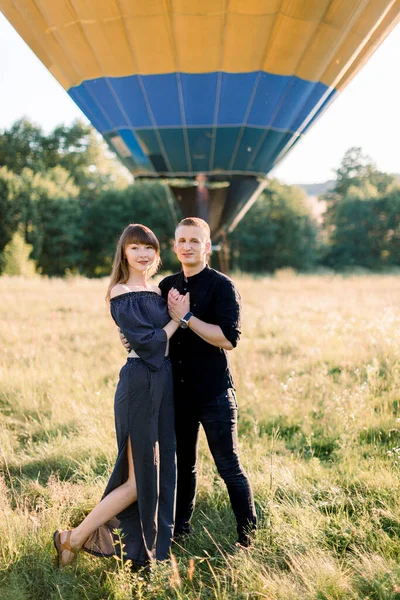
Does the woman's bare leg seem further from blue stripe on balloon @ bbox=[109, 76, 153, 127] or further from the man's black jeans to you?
blue stripe on balloon @ bbox=[109, 76, 153, 127]

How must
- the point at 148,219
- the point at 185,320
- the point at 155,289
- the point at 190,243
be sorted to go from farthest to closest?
the point at 148,219, the point at 155,289, the point at 190,243, the point at 185,320

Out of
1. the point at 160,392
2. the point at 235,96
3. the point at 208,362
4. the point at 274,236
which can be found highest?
the point at 235,96

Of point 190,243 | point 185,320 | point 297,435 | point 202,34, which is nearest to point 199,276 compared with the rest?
point 190,243

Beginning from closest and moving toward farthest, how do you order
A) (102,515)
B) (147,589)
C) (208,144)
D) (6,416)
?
(147,589) < (102,515) < (6,416) < (208,144)

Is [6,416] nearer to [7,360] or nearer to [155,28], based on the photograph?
[7,360]

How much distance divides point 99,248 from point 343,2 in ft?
105

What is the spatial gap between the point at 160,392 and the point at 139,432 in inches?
8.4

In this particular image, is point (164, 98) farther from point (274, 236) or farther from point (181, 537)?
point (274, 236)

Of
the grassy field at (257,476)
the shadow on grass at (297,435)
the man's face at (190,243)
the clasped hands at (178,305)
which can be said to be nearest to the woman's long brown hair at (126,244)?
the man's face at (190,243)

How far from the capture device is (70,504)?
3.18 m

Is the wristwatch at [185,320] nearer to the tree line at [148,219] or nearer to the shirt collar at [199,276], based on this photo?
the shirt collar at [199,276]

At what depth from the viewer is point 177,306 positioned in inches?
106

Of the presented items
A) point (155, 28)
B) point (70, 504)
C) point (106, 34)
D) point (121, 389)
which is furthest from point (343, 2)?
point (70, 504)

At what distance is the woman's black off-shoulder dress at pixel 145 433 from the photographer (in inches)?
104
